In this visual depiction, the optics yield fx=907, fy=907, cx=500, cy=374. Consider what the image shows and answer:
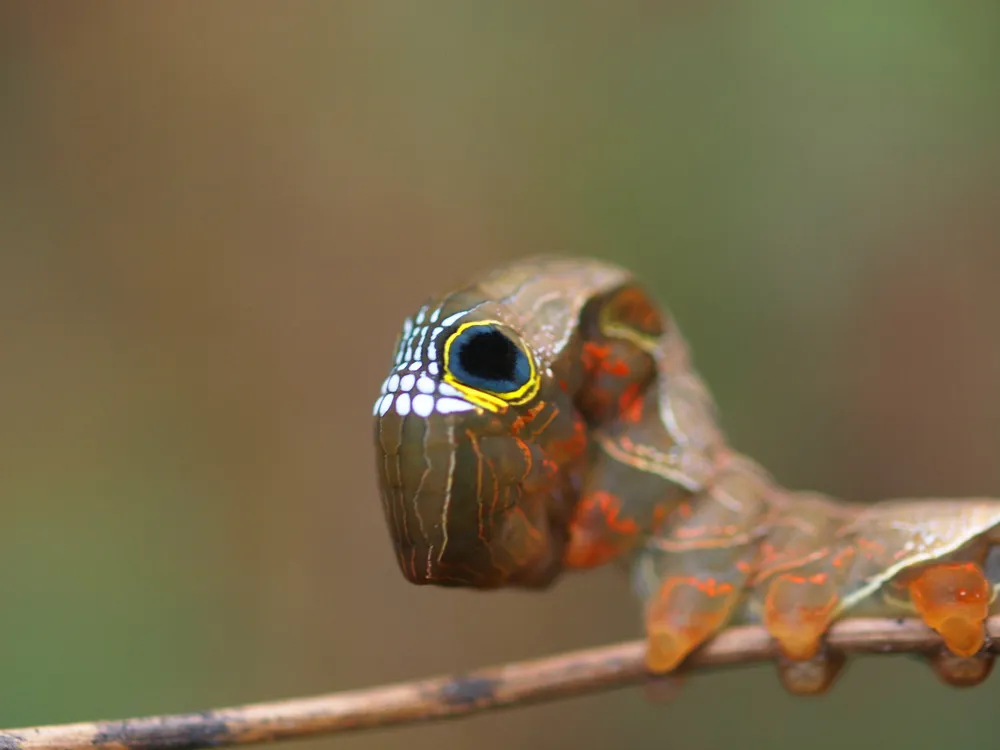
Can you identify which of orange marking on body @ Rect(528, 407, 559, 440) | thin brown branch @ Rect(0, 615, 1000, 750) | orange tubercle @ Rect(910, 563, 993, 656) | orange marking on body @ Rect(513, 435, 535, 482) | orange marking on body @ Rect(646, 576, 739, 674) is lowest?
thin brown branch @ Rect(0, 615, 1000, 750)

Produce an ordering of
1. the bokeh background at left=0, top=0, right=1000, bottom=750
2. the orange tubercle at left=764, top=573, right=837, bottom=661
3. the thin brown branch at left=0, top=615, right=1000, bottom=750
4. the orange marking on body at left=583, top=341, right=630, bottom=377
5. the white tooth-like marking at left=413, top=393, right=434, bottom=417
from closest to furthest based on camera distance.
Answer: the white tooth-like marking at left=413, top=393, right=434, bottom=417, the thin brown branch at left=0, top=615, right=1000, bottom=750, the orange tubercle at left=764, top=573, right=837, bottom=661, the orange marking on body at left=583, top=341, right=630, bottom=377, the bokeh background at left=0, top=0, right=1000, bottom=750

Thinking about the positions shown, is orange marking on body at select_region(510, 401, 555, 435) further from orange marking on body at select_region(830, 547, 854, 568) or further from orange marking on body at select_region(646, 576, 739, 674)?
orange marking on body at select_region(830, 547, 854, 568)

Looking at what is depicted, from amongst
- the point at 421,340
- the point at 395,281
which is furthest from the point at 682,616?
the point at 395,281

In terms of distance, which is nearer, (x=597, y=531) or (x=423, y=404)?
(x=423, y=404)

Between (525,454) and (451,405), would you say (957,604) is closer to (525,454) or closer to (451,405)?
(525,454)

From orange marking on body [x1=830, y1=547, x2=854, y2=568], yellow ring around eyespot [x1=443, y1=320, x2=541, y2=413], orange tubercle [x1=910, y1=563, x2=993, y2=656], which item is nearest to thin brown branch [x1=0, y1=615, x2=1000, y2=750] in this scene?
orange tubercle [x1=910, y1=563, x2=993, y2=656]

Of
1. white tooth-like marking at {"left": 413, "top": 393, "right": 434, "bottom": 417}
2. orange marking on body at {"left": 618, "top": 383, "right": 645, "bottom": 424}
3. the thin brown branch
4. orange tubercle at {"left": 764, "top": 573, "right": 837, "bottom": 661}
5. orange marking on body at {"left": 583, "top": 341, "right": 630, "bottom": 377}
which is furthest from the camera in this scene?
orange marking on body at {"left": 618, "top": 383, "right": 645, "bottom": 424}
